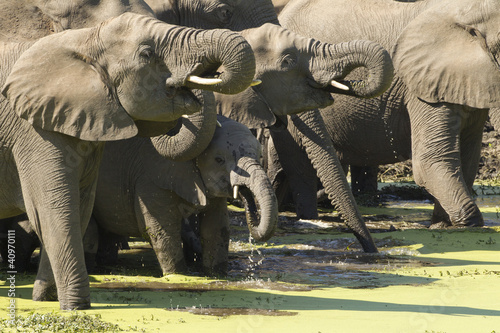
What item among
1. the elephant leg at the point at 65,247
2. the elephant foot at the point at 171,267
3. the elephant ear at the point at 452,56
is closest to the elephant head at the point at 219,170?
the elephant foot at the point at 171,267

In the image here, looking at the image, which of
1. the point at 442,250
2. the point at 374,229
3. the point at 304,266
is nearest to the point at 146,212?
the point at 304,266

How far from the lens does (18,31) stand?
8.33m

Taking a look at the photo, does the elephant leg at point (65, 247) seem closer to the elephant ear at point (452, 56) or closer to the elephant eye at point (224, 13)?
the elephant eye at point (224, 13)

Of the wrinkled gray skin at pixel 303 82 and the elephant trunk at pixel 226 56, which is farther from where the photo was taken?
the wrinkled gray skin at pixel 303 82

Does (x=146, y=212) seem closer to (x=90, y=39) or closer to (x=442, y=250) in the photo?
(x=90, y=39)

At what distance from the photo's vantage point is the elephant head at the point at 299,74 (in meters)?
9.05

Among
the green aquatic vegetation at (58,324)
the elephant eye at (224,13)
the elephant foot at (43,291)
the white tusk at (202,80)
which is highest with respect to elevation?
the elephant eye at (224,13)

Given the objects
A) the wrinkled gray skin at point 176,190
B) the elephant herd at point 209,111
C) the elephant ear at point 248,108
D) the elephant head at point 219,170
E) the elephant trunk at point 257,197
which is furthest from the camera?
the elephant ear at point 248,108

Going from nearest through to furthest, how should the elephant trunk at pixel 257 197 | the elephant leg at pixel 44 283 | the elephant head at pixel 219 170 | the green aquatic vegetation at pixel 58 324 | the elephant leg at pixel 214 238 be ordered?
the green aquatic vegetation at pixel 58 324 → the elephant leg at pixel 44 283 → the elephant trunk at pixel 257 197 → the elephant head at pixel 219 170 → the elephant leg at pixel 214 238

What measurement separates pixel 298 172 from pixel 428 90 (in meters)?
1.94

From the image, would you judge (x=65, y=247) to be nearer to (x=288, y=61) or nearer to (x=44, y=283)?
(x=44, y=283)

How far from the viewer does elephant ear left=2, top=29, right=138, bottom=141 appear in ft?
22.3

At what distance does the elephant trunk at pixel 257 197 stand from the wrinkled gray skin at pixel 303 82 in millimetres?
1384

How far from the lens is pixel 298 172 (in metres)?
12.5
